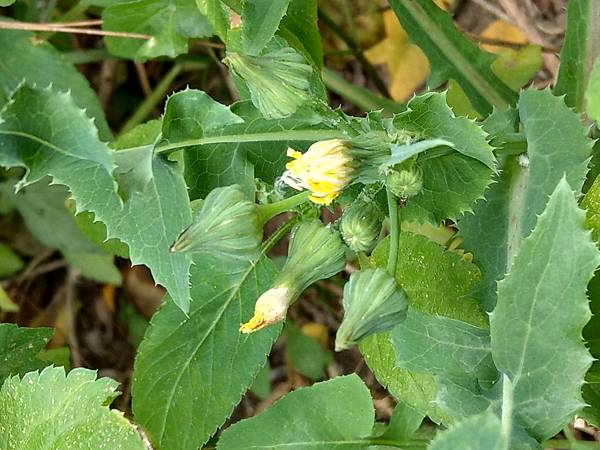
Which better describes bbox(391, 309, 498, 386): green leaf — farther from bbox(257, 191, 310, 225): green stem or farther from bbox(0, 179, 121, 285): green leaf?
bbox(0, 179, 121, 285): green leaf

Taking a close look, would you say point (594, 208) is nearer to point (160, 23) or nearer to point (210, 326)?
point (210, 326)

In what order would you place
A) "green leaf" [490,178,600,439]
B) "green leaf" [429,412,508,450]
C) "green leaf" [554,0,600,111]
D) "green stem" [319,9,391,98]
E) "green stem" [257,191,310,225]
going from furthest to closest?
"green stem" [319,9,391,98] → "green leaf" [554,0,600,111] → "green stem" [257,191,310,225] → "green leaf" [490,178,600,439] → "green leaf" [429,412,508,450]

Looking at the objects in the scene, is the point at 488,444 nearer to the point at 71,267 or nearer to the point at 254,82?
the point at 254,82

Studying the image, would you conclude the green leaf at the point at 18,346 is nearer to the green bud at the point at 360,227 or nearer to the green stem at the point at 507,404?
the green bud at the point at 360,227

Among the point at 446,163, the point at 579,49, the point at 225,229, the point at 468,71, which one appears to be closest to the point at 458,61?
the point at 468,71

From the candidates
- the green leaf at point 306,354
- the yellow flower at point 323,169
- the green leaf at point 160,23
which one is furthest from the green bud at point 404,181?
the green leaf at point 306,354

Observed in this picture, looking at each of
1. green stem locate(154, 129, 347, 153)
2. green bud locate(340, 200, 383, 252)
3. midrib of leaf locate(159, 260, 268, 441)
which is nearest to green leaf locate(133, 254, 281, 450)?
midrib of leaf locate(159, 260, 268, 441)

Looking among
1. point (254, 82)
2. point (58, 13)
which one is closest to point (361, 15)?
point (58, 13)
